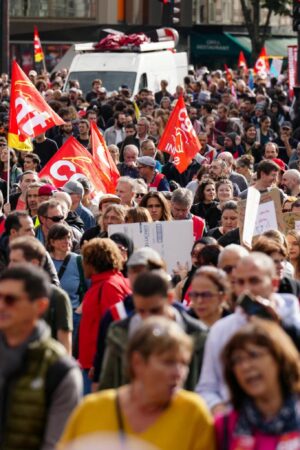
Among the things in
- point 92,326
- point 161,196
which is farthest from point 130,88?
point 92,326

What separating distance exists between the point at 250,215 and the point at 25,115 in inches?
241

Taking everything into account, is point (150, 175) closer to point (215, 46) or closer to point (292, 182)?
point (292, 182)

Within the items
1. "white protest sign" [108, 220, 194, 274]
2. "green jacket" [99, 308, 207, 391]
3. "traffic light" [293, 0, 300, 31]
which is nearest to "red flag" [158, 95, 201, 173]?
"white protest sign" [108, 220, 194, 274]

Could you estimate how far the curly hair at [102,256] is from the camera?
28.7 ft

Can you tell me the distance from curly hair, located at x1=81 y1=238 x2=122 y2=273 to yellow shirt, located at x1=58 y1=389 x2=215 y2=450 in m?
3.43

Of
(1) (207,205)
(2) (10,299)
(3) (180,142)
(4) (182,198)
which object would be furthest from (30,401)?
(3) (180,142)

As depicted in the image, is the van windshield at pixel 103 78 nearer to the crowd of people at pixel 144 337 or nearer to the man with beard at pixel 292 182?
the man with beard at pixel 292 182

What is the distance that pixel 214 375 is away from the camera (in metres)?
6.39

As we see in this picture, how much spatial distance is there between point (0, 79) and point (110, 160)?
51.9 feet

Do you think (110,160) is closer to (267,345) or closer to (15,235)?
(15,235)

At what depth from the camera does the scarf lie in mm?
5164

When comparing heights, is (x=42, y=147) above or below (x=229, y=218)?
below

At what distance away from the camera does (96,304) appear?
8.66 meters

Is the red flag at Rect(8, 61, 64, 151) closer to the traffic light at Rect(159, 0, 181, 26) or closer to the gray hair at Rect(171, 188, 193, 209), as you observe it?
the gray hair at Rect(171, 188, 193, 209)
